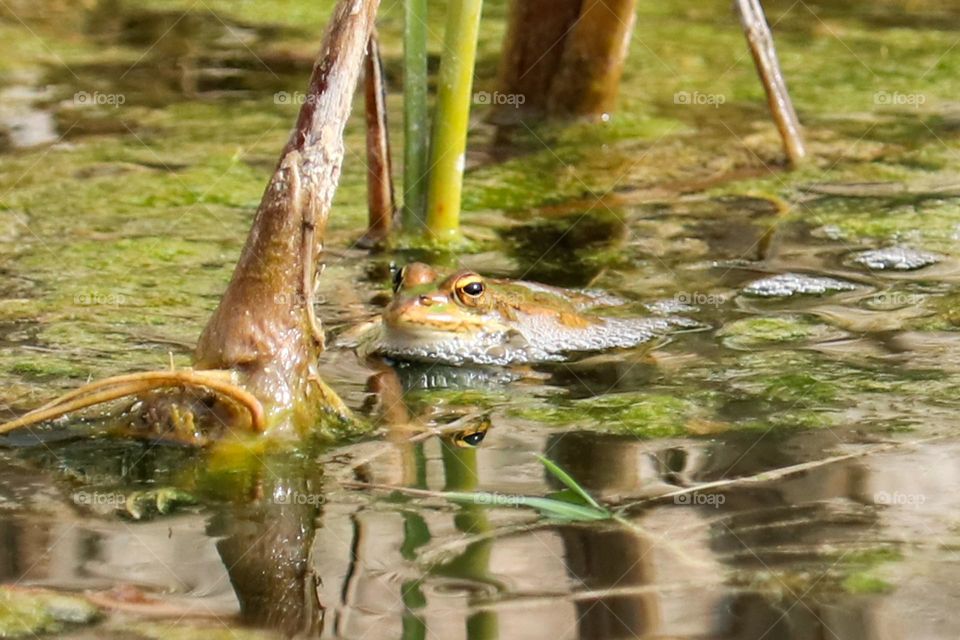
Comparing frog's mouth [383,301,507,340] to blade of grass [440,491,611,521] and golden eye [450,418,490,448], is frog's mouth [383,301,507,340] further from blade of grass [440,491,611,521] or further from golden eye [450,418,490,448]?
blade of grass [440,491,611,521]

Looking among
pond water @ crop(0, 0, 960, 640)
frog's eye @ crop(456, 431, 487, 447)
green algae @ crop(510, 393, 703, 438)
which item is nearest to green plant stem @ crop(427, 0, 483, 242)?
pond water @ crop(0, 0, 960, 640)

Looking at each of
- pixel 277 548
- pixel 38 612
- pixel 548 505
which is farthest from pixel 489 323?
pixel 38 612

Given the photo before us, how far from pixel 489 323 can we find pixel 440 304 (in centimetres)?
17

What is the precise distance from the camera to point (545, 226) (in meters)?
5.40

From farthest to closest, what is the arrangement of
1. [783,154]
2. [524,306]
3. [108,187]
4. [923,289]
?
A: [783,154]
[108,187]
[923,289]
[524,306]

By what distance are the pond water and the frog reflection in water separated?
0.27 feet

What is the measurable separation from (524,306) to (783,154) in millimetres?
2302

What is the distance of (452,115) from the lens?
450 cm

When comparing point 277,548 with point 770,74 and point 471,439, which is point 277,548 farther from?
point 770,74

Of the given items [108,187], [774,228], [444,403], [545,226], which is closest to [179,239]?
[108,187]

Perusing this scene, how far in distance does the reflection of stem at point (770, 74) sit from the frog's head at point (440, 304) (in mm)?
1844

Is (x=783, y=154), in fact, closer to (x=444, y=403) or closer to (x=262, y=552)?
(x=444, y=403)

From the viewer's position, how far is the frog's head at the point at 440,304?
3.98 meters

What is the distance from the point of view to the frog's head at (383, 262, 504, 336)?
398 cm
